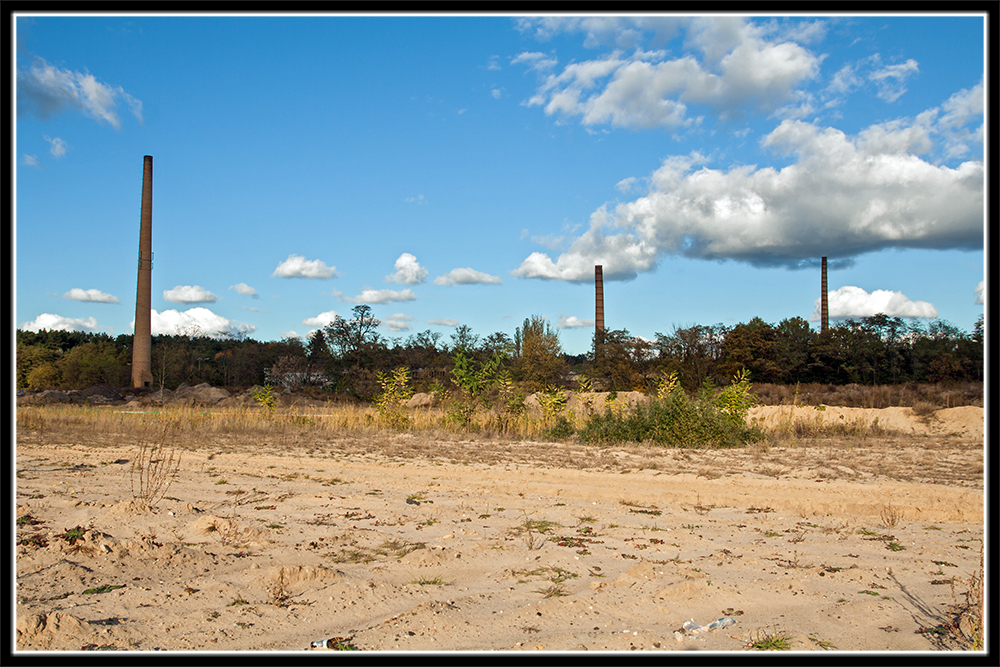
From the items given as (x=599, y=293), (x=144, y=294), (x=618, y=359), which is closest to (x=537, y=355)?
(x=618, y=359)

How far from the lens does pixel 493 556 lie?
5891mm

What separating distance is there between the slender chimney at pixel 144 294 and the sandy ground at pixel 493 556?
28.9m

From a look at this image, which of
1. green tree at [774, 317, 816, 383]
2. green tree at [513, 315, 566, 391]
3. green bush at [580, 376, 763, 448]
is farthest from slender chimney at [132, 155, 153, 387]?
green tree at [774, 317, 816, 383]

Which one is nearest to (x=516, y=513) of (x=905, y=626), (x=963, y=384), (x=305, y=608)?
(x=305, y=608)

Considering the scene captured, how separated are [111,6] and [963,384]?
3377 centimetres

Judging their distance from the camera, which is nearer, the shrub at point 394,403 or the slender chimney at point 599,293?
the shrub at point 394,403

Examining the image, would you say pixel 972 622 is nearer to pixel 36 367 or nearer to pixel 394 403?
pixel 394 403

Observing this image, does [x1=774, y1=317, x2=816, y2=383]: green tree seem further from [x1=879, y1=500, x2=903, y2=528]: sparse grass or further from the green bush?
[x1=879, y1=500, x2=903, y2=528]: sparse grass

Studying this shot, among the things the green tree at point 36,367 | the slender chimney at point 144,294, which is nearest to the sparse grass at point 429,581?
the slender chimney at point 144,294

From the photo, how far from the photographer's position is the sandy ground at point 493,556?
4062 millimetres

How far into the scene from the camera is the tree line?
32062mm

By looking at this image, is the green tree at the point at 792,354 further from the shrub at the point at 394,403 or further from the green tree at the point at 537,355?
the shrub at the point at 394,403

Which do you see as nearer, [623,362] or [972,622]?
[972,622]

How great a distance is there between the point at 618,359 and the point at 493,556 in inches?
1142
